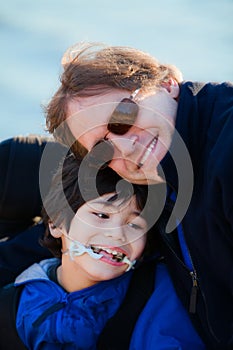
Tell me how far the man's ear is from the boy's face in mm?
528

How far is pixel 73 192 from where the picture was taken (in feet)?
8.47

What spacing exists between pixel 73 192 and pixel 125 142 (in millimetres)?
565

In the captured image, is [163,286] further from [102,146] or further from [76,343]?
[102,146]

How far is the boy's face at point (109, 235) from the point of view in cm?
244

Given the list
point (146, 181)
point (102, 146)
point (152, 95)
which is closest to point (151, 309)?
point (146, 181)

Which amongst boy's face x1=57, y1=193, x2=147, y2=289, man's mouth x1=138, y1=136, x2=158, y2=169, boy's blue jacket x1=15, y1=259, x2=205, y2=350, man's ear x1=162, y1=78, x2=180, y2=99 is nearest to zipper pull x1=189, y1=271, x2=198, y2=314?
boy's blue jacket x1=15, y1=259, x2=205, y2=350

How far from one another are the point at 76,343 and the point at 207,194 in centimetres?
89

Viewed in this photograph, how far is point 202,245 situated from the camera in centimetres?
209

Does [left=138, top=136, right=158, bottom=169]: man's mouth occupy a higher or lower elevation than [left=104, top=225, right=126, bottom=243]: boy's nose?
higher

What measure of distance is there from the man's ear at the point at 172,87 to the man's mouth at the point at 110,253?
722 millimetres

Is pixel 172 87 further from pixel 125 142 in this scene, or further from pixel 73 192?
pixel 73 192

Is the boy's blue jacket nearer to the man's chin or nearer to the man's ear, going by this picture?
the man's chin

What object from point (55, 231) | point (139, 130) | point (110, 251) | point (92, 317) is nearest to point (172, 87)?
point (139, 130)

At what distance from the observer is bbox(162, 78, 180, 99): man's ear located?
7.22 ft
